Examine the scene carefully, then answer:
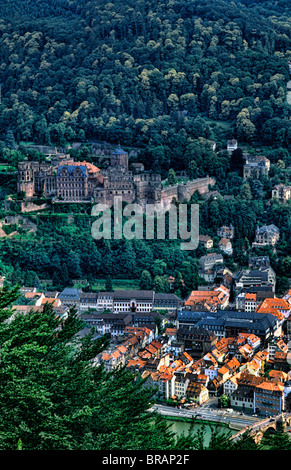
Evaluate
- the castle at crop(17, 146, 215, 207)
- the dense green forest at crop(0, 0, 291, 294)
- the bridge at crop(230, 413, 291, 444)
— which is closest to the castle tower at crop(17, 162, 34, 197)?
the castle at crop(17, 146, 215, 207)

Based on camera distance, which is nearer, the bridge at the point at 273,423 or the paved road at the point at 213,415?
the bridge at the point at 273,423

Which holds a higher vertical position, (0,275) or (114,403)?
(114,403)

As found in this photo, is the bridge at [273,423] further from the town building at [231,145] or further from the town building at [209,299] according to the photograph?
the town building at [231,145]

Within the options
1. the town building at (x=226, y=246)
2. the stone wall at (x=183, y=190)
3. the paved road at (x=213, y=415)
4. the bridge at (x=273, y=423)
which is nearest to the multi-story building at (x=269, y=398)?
the bridge at (x=273, y=423)
